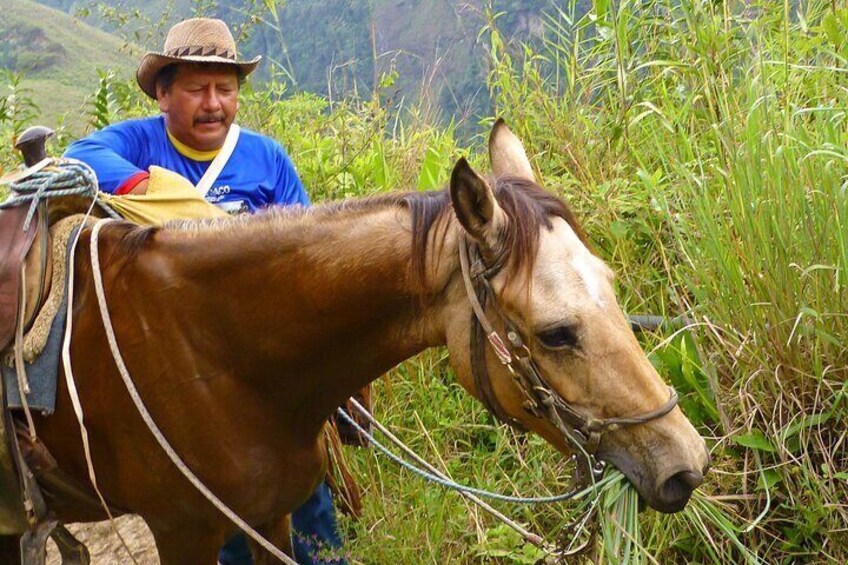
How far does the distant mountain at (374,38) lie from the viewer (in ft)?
17.7

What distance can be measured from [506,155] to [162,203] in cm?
115

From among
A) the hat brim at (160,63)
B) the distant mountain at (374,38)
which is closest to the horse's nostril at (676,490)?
the hat brim at (160,63)

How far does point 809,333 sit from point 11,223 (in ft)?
8.39

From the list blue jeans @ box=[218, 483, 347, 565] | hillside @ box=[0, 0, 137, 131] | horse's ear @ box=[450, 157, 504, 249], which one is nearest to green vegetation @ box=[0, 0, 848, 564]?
blue jeans @ box=[218, 483, 347, 565]

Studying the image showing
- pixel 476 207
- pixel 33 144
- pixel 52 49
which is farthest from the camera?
pixel 52 49

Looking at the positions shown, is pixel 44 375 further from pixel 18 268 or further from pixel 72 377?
pixel 18 268

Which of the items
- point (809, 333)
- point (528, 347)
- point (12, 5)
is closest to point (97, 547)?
point (528, 347)

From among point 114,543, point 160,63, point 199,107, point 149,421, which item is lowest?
point 114,543

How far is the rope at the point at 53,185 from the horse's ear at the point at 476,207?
1.24 metres

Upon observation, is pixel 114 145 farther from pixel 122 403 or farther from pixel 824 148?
pixel 824 148

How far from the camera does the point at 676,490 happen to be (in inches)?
76.5

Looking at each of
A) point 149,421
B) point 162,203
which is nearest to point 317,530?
point 149,421

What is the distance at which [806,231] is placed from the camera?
279 centimetres

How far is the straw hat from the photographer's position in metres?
3.22
